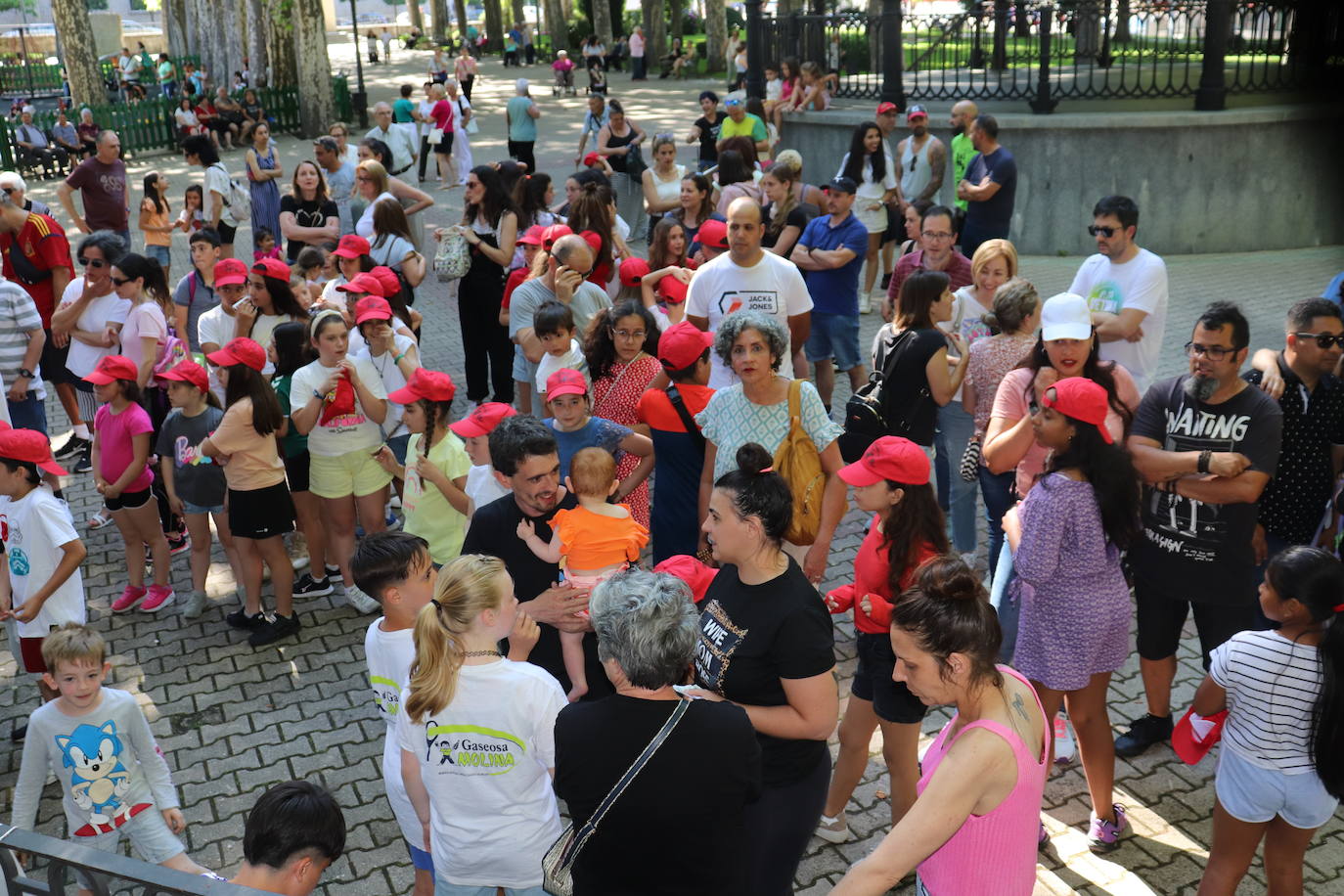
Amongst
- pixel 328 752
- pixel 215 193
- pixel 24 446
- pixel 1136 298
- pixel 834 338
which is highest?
pixel 215 193

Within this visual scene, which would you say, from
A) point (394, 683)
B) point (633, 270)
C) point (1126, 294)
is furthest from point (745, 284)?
point (394, 683)

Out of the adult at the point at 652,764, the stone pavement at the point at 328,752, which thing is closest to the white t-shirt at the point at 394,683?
the stone pavement at the point at 328,752

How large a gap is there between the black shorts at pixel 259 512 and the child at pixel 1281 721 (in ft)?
15.0

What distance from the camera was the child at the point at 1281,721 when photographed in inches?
143

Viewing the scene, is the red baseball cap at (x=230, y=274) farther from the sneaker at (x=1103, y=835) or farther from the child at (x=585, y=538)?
the sneaker at (x=1103, y=835)

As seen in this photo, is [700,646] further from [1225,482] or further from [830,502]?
[1225,482]

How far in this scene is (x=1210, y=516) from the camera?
15.5 ft

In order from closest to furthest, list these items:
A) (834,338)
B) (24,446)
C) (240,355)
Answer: (24,446), (240,355), (834,338)

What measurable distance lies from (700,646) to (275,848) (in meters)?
1.37

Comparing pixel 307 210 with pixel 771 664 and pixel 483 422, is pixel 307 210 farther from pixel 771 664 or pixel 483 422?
pixel 771 664

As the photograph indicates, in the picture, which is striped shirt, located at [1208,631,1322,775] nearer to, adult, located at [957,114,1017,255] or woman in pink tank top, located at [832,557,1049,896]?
woman in pink tank top, located at [832,557,1049,896]

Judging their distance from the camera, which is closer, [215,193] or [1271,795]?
[1271,795]

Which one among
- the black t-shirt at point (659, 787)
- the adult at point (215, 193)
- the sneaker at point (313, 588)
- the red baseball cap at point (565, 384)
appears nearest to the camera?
the black t-shirt at point (659, 787)

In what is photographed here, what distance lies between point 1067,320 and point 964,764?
2655 millimetres
